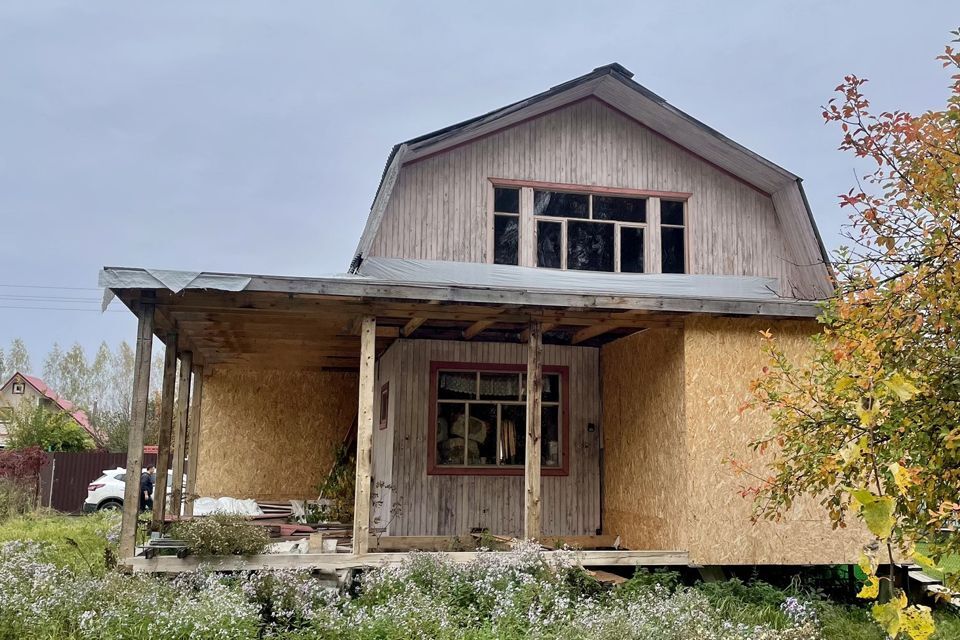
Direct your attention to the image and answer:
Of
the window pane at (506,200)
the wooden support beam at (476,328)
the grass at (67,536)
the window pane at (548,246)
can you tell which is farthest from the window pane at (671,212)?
the grass at (67,536)

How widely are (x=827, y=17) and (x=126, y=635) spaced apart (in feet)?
118

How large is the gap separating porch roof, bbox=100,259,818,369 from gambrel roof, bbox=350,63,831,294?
815mm

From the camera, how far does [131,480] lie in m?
8.28

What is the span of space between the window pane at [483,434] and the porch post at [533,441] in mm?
2543

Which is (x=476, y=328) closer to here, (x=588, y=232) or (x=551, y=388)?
(x=551, y=388)

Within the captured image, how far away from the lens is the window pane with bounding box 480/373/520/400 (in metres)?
11.9

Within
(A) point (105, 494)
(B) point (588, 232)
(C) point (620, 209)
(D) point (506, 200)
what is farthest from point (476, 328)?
(A) point (105, 494)

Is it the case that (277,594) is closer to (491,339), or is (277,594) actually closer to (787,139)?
(491,339)

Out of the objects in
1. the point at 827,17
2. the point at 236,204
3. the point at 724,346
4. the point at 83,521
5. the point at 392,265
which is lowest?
the point at 83,521

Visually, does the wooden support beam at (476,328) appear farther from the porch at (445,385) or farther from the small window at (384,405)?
the small window at (384,405)

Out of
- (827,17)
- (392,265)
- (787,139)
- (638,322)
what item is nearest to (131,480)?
(392,265)

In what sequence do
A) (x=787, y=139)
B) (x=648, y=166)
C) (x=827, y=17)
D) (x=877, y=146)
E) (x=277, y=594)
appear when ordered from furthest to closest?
1. (x=787, y=139)
2. (x=827, y=17)
3. (x=648, y=166)
4. (x=277, y=594)
5. (x=877, y=146)

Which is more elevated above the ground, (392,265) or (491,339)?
(392,265)

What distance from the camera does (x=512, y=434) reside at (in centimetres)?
1186
